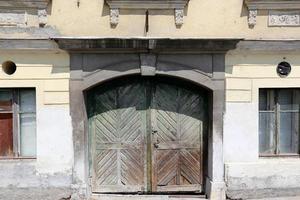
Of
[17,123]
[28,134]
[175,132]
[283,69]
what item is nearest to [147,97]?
[175,132]

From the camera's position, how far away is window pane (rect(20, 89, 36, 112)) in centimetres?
640

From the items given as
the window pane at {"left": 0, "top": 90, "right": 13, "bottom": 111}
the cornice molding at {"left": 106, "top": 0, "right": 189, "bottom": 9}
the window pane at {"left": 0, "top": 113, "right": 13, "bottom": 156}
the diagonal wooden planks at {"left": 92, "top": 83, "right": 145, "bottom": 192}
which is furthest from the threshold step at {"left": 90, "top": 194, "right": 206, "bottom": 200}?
the cornice molding at {"left": 106, "top": 0, "right": 189, "bottom": 9}

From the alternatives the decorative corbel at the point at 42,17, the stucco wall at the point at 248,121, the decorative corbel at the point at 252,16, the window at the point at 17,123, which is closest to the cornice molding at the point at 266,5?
the decorative corbel at the point at 252,16

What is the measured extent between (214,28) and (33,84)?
309 cm

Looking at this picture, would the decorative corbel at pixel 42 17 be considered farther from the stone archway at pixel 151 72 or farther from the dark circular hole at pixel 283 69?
the dark circular hole at pixel 283 69

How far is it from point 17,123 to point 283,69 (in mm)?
4537

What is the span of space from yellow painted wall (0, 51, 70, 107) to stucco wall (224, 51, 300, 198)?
8.92ft

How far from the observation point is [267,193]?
6465mm

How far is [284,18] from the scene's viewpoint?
6324 millimetres

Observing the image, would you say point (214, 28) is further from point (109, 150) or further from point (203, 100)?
point (109, 150)

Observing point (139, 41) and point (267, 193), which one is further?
point (267, 193)

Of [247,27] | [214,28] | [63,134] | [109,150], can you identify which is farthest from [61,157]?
[247,27]

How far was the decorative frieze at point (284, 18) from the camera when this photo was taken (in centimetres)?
630

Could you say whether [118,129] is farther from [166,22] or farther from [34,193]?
[166,22]
